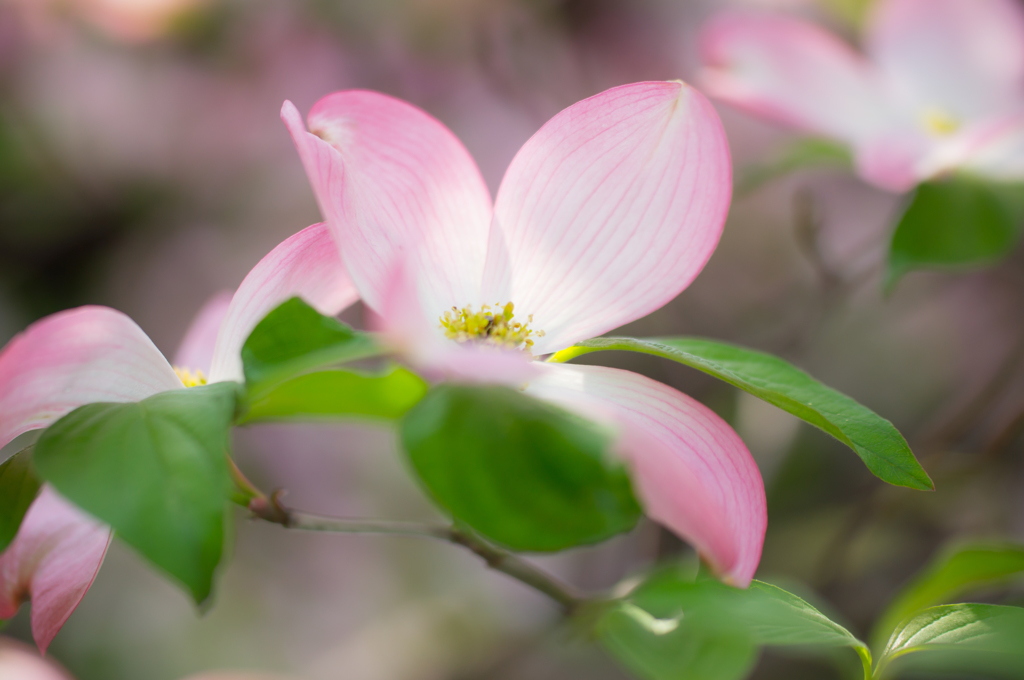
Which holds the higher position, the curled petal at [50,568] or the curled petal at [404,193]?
the curled petal at [404,193]

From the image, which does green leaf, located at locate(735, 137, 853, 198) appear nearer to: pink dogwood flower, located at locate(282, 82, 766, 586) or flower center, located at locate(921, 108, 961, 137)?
flower center, located at locate(921, 108, 961, 137)

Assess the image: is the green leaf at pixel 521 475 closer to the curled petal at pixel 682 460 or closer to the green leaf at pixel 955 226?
the curled petal at pixel 682 460

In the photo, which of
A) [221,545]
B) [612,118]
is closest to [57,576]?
[221,545]

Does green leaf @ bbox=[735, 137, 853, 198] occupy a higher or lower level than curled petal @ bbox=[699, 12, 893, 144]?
lower

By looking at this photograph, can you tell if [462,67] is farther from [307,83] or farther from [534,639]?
[534,639]

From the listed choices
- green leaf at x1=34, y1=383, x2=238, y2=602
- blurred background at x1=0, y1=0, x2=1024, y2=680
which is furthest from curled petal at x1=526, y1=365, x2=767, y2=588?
blurred background at x1=0, y1=0, x2=1024, y2=680

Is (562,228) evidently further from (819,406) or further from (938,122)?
(938,122)

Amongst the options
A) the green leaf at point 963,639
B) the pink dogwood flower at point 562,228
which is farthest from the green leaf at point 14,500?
the green leaf at point 963,639
